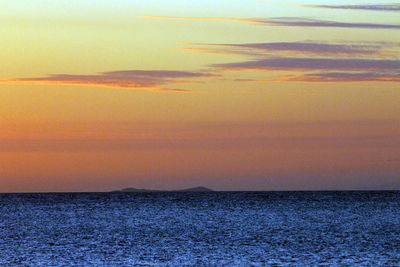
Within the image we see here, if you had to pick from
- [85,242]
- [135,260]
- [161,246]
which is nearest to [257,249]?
[161,246]

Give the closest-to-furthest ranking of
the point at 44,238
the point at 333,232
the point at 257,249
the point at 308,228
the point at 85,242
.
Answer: the point at 257,249 < the point at 85,242 < the point at 44,238 < the point at 333,232 < the point at 308,228

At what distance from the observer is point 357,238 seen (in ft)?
215

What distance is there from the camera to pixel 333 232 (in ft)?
246

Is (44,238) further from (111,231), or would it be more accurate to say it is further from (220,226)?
(220,226)

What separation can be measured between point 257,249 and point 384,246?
10.6m

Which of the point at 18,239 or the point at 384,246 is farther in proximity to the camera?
the point at 18,239

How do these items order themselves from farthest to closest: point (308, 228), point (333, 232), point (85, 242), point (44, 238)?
point (308, 228)
point (333, 232)
point (44, 238)
point (85, 242)

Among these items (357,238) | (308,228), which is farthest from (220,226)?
(357,238)

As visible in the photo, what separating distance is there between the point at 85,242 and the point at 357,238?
24.1 m

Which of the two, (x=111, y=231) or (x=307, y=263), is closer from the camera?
(x=307, y=263)

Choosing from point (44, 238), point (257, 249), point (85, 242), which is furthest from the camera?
point (44, 238)

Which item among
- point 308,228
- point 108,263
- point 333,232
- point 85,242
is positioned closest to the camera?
point 108,263

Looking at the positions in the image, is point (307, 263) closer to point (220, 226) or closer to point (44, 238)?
point (44, 238)

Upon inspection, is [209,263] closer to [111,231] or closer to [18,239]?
[18,239]
